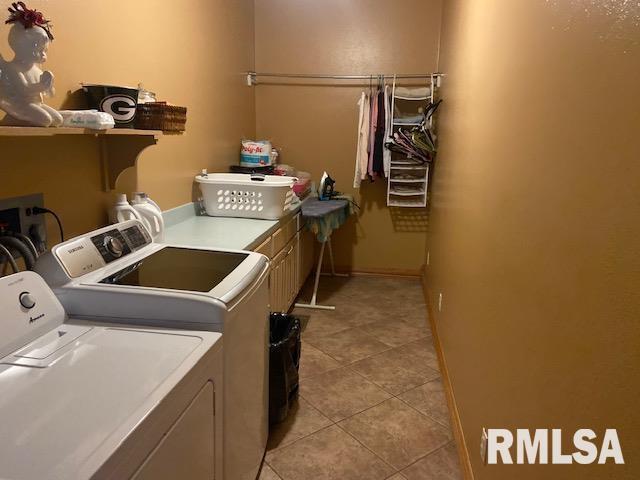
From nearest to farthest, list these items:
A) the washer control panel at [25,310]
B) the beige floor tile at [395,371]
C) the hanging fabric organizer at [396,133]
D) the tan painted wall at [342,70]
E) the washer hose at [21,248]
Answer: the washer control panel at [25,310] < the washer hose at [21,248] < the beige floor tile at [395,371] < the hanging fabric organizer at [396,133] < the tan painted wall at [342,70]

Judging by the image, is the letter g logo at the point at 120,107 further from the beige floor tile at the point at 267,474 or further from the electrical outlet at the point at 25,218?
the beige floor tile at the point at 267,474

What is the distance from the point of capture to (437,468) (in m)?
1.91

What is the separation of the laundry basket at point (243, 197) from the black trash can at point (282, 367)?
79 centimetres

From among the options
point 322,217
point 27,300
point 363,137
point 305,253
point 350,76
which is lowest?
point 305,253

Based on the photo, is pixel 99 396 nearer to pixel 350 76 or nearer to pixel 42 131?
pixel 42 131

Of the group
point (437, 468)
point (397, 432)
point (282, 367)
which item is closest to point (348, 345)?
point (397, 432)

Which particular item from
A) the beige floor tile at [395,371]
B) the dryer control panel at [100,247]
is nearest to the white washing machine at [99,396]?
the dryer control panel at [100,247]

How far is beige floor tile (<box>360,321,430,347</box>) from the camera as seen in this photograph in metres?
3.11

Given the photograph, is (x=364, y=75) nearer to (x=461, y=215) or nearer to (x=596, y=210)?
(x=461, y=215)

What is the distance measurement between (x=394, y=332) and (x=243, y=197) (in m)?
1.45

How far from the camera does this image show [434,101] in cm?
387

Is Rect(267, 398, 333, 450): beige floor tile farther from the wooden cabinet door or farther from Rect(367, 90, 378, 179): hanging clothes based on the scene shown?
Rect(367, 90, 378, 179): hanging clothes

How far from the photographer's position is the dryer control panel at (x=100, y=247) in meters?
1.35

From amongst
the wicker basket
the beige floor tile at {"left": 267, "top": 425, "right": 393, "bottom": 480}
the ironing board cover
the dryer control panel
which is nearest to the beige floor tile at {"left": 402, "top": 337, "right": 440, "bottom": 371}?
the beige floor tile at {"left": 267, "top": 425, "right": 393, "bottom": 480}
